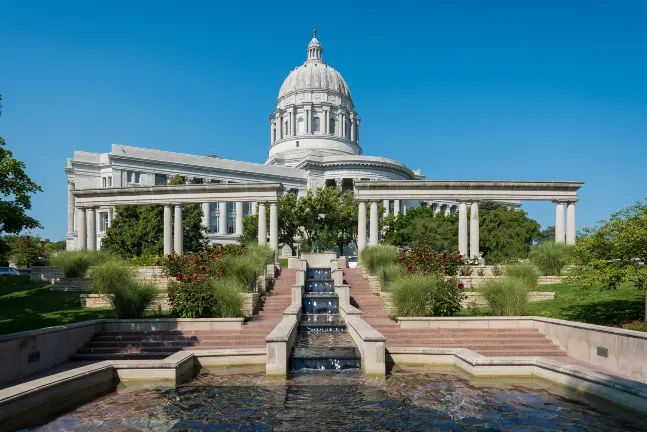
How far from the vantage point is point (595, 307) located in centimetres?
1722

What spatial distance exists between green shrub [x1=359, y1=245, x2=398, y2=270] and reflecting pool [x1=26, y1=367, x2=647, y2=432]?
14.0m

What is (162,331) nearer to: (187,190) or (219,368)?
(219,368)

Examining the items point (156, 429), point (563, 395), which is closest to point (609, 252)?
point (563, 395)

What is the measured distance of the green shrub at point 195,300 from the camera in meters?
16.8

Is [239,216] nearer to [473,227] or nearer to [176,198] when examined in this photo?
[176,198]

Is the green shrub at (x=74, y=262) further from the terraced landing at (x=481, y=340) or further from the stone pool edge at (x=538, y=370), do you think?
the stone pool edge at (x=538, y=370)

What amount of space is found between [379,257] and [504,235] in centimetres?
2850

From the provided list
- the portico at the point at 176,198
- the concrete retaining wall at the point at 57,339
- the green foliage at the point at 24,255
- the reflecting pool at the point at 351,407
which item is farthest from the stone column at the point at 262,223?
the green foliage at the point at 24,255

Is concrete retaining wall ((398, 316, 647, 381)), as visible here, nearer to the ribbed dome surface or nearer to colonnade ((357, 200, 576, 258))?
colonnade ((357, 200, 576, 258))

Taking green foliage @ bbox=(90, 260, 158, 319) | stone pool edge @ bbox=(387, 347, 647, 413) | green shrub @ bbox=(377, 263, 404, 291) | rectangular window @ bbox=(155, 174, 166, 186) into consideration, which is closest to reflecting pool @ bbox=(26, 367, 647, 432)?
stone pool edge @ bbox=(387, 347, 647, 413)

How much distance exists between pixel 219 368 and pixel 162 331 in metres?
3.54

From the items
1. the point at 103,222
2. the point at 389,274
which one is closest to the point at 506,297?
the point at 389,274

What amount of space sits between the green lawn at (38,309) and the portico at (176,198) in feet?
36.2

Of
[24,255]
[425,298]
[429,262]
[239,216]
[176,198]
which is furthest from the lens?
[239,216]
